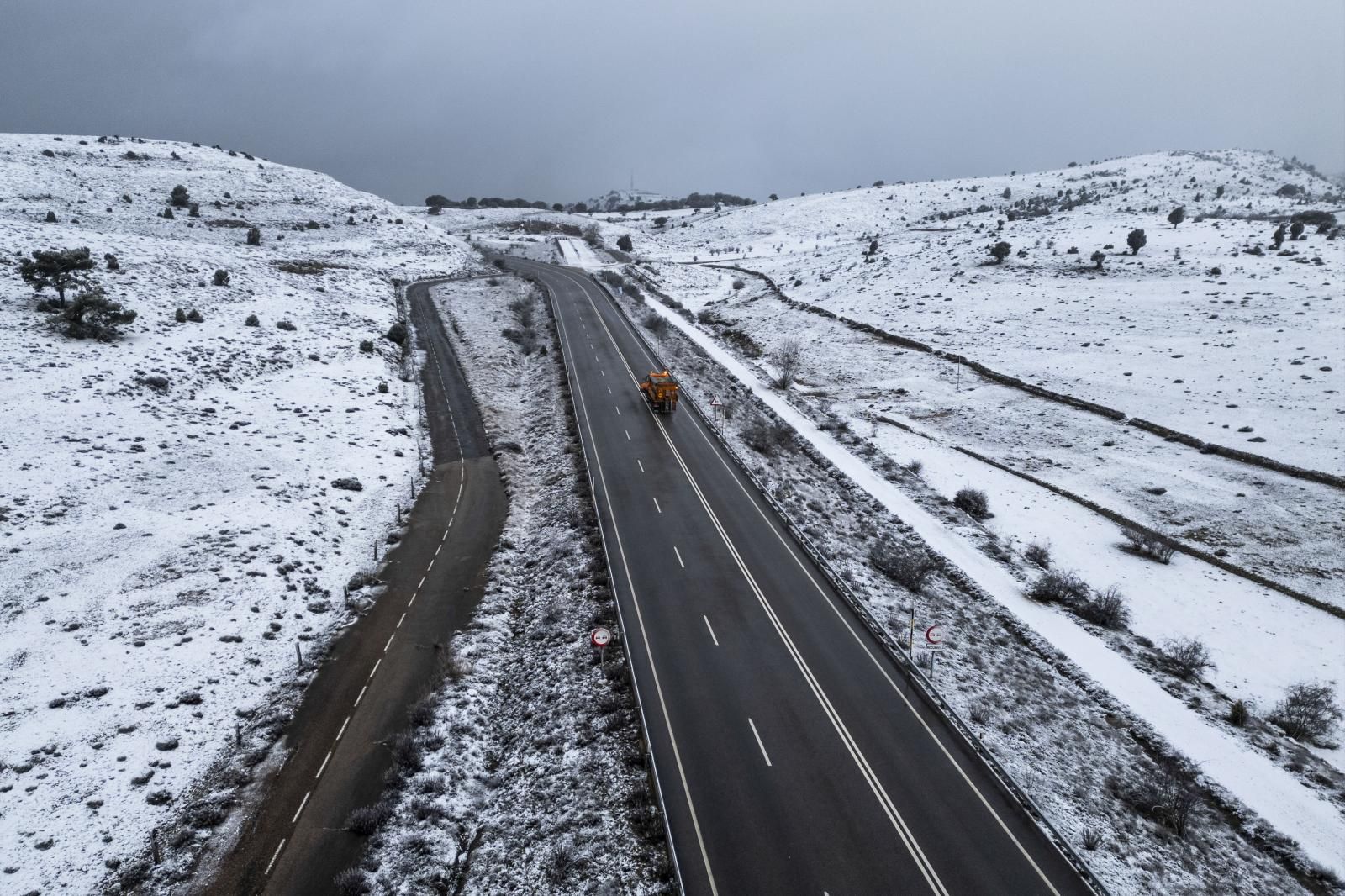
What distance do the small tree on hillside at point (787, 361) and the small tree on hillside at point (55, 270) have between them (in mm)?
47917

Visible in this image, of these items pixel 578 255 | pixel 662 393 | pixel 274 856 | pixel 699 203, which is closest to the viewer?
pixel 274 856

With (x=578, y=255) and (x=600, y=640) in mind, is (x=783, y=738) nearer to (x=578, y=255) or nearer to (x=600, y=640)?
(x=600, y=640)

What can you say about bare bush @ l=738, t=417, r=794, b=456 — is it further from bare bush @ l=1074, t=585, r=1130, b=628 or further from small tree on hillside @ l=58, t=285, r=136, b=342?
A: small tree on hillside @ l=58, t=285, r=136, b=342

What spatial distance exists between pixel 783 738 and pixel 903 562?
11.9 metres

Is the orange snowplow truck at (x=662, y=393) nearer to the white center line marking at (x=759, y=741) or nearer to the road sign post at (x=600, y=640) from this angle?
the road sign post at (x=600, y=640)

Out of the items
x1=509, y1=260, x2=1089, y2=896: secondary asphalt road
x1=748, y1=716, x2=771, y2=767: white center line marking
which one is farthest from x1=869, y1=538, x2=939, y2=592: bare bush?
x1=748, y1=716, x2=771, y2=767: white center line marking

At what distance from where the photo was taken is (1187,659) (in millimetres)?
20906

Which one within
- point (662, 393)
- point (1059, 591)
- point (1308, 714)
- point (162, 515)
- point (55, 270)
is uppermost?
point (55, 270)

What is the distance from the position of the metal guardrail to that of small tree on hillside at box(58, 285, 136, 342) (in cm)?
3809

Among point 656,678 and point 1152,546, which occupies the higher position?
point 1152,546

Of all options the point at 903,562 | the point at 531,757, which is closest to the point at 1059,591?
the point at 903,562

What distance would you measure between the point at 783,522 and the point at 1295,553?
2140cm

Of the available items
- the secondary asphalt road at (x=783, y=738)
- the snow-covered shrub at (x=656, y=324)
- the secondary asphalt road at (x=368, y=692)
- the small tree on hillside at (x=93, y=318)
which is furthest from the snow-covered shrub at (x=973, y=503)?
the small tree on hillside at (x=93, y=318)

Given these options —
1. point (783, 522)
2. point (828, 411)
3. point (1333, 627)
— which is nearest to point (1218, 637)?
point (1333, 627)
